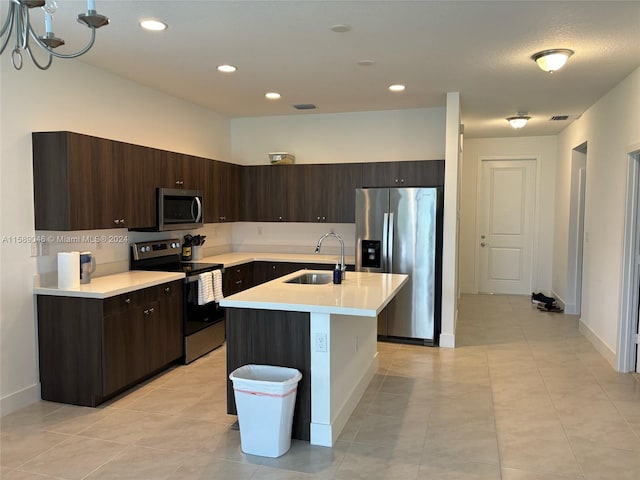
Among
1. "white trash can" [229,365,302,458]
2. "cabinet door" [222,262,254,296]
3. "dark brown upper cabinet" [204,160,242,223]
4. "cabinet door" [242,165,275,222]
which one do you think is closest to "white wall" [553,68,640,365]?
"white trash can" [229,365,302,458]

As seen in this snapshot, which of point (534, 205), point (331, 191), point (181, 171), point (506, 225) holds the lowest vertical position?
point (506, 225)

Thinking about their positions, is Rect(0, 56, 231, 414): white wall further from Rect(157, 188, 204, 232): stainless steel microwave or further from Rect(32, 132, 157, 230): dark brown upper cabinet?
Rect(157, 188, 204, 232): stainless steel microwave

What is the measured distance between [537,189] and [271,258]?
4.70m

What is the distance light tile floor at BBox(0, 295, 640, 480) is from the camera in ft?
8.93

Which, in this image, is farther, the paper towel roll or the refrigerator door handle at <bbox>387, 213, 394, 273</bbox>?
the refrigerator door handle at <bbox>387, 213, 394, 273</bbox>

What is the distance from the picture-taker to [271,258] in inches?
229

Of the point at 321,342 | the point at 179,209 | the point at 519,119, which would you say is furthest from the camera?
the point at 519,119

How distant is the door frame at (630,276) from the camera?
422cm

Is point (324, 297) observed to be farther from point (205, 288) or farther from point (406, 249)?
point (406, 249)

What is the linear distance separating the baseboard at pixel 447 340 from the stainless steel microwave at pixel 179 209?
9.24 feet

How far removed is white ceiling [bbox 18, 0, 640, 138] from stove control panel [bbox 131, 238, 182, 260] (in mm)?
1530

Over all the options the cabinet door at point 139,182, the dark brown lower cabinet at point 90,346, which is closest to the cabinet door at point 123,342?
the dark brown lower cabinet at point 90,346

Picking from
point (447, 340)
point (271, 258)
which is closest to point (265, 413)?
point (447, 340)

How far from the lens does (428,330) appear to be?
518 cm
